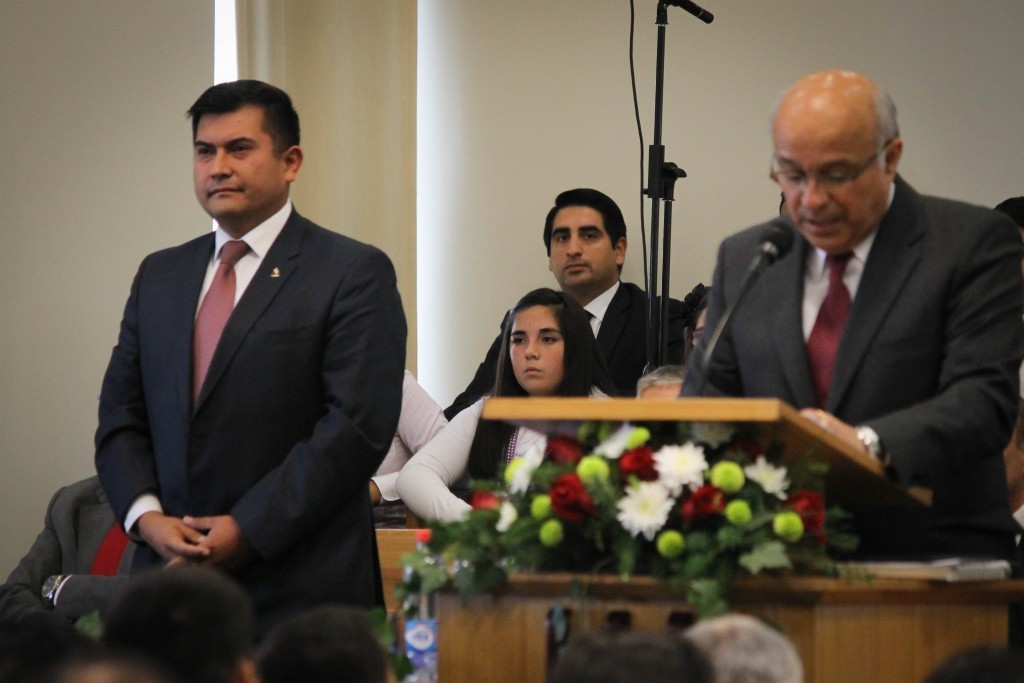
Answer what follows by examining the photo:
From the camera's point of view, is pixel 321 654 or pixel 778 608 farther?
pixel 778 608

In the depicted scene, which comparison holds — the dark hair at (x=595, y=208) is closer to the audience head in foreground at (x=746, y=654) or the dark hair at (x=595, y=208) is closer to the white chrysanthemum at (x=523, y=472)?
the white chrysanthemum at (x=523, y=472)

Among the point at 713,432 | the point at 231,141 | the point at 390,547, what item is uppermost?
the point at 231,141

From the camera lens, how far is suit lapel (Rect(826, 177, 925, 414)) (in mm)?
2654

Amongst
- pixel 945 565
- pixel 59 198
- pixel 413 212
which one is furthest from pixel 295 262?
pixel 413 212

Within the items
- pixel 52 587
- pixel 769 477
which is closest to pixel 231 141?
pixel 769 477

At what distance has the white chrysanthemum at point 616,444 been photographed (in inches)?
95.6

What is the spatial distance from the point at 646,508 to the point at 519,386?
269 cm

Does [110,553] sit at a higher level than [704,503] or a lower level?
lower

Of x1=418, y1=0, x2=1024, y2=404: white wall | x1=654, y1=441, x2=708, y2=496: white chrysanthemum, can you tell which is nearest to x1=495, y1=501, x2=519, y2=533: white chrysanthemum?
x1=654, y1=441, x2=708, y2=496: white chrysanthemum

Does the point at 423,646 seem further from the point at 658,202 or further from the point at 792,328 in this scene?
the point at 658,202

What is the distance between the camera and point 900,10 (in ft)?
21.3

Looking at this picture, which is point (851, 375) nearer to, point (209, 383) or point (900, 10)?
point (209, 383)

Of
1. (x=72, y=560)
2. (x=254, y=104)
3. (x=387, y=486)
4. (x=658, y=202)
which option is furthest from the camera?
(x=658, y=202)

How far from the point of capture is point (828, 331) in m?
2.73
